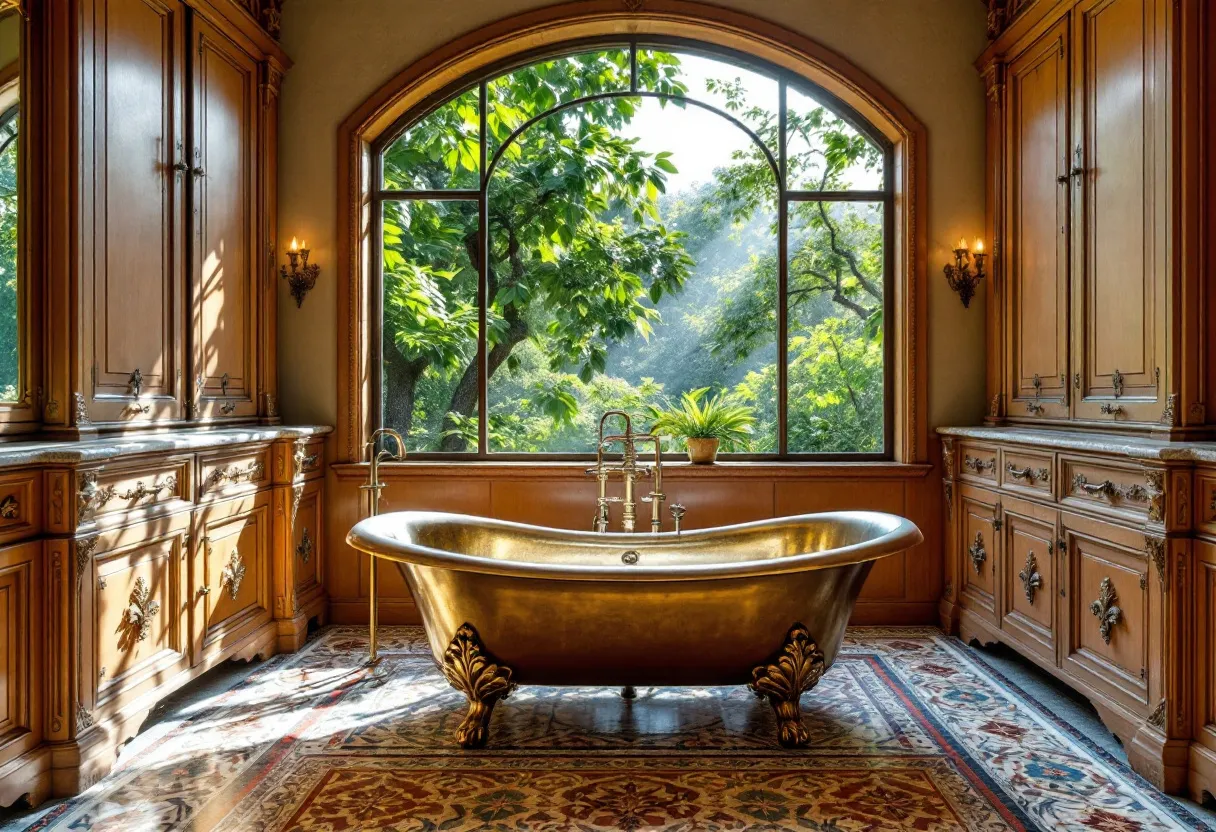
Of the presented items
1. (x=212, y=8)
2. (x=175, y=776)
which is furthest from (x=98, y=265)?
(x=175, y=776)

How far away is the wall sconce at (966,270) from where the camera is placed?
Answer: 3711 millimetres

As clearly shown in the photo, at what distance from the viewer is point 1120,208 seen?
2715 mm

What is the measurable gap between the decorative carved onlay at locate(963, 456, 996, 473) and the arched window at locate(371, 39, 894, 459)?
469 millimetres

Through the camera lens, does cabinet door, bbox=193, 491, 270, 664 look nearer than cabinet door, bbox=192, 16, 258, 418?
Yes

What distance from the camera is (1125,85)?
2.68 metres

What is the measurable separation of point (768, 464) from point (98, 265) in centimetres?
260

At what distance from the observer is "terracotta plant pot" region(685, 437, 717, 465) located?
3.71 meters

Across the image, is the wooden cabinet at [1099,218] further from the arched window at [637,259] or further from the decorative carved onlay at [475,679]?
the decorative carved onlay at [475,679]

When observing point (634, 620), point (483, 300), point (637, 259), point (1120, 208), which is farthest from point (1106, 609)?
point (483, 300)

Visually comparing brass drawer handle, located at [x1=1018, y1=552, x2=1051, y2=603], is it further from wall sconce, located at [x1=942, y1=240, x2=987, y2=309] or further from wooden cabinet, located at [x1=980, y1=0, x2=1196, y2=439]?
wall sconce, located at [x1=942, y1=240, x2=987, y2=309]

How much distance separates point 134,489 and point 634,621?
1463mm

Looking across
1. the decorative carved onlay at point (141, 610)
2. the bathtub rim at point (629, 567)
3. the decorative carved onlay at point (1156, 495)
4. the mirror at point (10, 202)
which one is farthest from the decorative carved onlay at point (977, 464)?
the mirror at point (10, 202)

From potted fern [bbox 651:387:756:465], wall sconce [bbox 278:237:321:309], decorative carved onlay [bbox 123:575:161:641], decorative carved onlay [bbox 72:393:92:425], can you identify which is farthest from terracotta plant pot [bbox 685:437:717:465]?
decorative carved onlay [bbox 72:393:92:425]

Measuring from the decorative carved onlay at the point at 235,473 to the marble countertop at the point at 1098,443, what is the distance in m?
2.73
